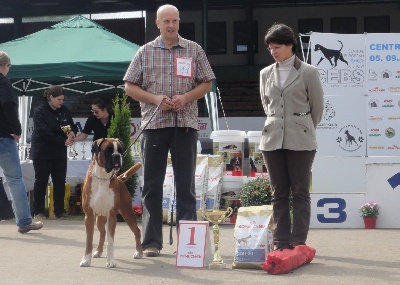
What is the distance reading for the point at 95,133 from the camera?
41.1 ft

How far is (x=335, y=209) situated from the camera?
35.1ft

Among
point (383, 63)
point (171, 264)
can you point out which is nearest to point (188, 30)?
point (383, 63)

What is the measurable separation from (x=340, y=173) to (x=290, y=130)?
438cm

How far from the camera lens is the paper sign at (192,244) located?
22.4ft

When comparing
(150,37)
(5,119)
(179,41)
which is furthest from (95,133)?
(150,37)

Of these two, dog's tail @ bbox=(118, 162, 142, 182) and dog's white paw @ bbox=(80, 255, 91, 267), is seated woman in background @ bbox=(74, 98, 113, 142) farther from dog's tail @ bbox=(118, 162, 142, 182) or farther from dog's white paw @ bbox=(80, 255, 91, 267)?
dog's white paw @ bbox=(80, 255, 91, 267)

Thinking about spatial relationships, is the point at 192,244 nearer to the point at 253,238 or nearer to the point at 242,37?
the point at 253,238

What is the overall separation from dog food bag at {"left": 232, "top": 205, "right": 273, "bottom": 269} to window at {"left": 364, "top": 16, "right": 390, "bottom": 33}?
27258mm

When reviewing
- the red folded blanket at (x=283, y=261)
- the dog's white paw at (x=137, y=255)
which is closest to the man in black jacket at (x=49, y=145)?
the dog's white paw at (x=137, y=255)

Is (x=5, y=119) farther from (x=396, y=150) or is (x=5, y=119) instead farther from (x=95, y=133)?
(x=396, y=150)

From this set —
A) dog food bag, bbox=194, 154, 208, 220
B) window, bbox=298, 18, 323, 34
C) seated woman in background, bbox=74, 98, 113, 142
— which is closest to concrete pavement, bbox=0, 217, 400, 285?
dog food bag, bbox=194, 154, 208, 220

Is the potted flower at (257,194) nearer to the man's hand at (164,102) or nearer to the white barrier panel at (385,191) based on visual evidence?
the white barrier panel at (385,191)

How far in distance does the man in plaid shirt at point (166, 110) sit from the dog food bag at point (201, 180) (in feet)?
A: 12.0

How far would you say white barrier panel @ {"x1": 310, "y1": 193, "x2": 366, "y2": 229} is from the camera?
35.0ft
